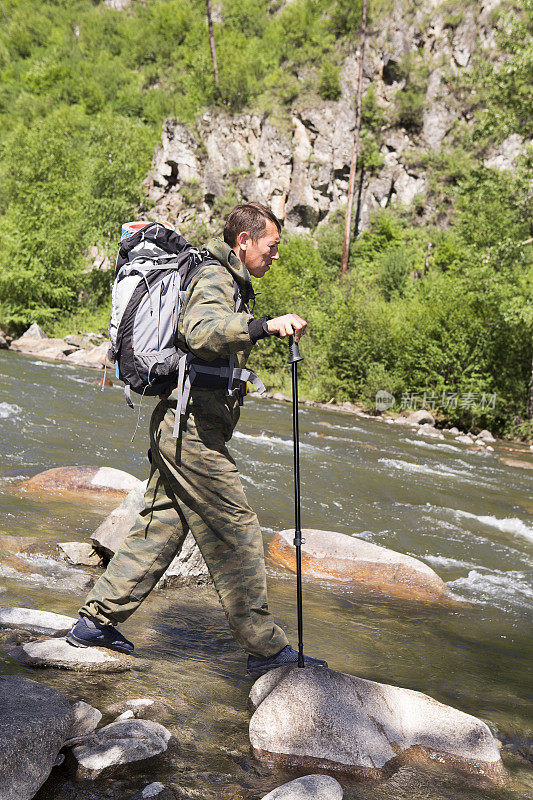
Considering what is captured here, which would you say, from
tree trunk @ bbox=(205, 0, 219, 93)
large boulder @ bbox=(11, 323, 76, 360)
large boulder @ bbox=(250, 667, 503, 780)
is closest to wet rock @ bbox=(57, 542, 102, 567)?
large boulder @ bbox=(250, 667, 503, 780)

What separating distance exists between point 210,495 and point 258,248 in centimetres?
128

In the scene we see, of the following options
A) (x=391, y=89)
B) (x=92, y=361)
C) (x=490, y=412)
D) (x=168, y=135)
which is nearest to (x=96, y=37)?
(x=168, y=135)

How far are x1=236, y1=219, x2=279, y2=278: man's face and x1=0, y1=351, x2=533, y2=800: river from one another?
2151 millimetres

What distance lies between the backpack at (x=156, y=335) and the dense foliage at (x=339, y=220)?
566 cm

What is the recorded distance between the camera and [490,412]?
937 inches

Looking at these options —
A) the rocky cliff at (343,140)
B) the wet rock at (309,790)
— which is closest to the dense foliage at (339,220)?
the rocky cliff at (343,140)

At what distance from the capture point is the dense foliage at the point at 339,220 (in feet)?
77.9

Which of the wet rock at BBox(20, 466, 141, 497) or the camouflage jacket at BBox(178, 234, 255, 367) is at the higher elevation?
the camouflage jacket at BBox(178, 234, 255, 367)

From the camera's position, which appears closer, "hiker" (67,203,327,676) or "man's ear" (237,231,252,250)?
"hiker" (67,203,327,676)

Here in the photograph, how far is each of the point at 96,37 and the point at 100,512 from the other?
86338 millimetres

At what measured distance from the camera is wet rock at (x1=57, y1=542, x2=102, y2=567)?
4.95m

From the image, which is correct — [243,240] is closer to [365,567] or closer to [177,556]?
[177,556]

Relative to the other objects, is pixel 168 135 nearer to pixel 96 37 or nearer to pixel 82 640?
pixel 96 37

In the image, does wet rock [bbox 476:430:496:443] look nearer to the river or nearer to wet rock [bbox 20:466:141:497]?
the river
